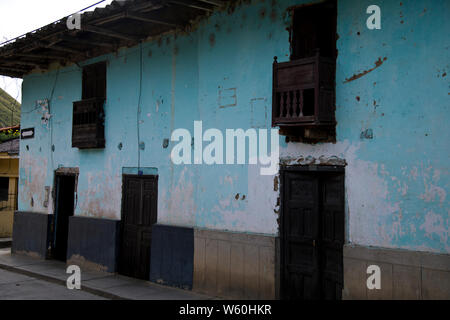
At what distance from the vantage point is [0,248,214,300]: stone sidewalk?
7.98 meters

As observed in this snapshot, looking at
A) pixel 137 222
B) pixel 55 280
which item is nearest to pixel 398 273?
pixel 137 222

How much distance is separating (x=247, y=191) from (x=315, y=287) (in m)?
1.83

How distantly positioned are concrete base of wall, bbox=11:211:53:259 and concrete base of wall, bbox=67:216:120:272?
112cm

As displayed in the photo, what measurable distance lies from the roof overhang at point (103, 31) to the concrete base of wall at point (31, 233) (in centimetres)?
406

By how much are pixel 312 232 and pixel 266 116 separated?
1.95 meters

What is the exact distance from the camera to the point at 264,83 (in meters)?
7.31

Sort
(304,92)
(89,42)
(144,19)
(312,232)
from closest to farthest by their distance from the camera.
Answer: (304,92) → (312,232) → (144,19) → (89,42)

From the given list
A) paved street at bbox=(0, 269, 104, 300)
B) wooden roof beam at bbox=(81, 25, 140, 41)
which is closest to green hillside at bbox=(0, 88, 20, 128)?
paved street at bbox=(0, 269, 104, 300)

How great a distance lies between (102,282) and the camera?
29.7ft

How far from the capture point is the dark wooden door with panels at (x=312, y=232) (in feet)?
21.4

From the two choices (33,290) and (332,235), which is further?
(33,290)

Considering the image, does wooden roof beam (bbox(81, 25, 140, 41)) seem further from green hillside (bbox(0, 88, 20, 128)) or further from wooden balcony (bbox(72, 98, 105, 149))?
green hillside (bbox(0, 88, 20, 128))

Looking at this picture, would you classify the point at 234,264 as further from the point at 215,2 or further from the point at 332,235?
the point at 215,2
